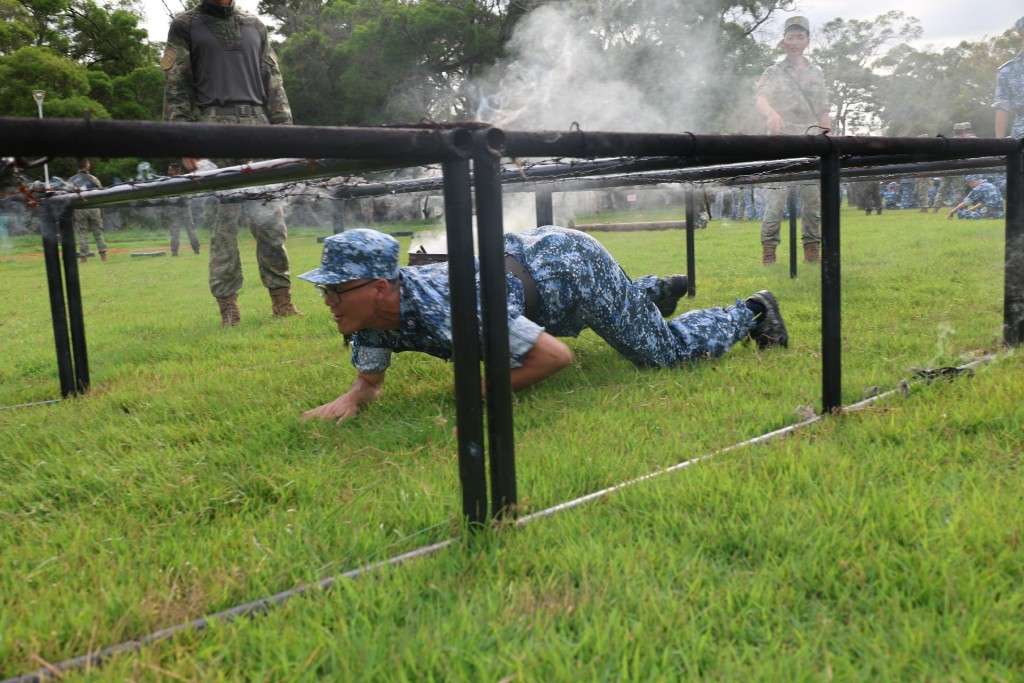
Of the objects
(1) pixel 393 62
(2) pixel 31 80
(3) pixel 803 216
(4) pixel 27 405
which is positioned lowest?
(4) pixel 27 405

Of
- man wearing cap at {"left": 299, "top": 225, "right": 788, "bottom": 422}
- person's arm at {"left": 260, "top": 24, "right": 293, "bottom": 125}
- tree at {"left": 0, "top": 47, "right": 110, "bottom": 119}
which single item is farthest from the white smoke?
tree at {"left": 0, "top": 47, "right": 110, "bottom": 119}

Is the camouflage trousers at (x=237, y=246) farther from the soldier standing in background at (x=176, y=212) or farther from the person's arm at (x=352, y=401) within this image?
the person's arm at (x=352, y=401)

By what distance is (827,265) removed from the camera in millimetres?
2650

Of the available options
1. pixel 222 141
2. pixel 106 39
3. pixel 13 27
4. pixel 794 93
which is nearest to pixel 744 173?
pixel 222 141

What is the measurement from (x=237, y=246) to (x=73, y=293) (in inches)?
84.8

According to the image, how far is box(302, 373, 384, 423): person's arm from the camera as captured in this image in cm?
303

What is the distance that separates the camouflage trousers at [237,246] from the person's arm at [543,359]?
3.22 m

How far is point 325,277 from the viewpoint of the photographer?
8.68 feet

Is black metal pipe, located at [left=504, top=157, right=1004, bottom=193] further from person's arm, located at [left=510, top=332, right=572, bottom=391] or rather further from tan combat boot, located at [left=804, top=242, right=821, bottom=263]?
tan combat boot, located at [left=804, top=242, right=821, bottom=263]

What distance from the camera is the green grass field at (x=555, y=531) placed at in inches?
55.1

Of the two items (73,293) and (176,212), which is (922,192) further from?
(73,293)

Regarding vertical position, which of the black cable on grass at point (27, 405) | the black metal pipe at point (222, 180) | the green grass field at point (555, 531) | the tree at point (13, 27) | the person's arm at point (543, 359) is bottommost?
the black cable on grass at point (27, 405)

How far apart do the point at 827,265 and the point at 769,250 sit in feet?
19.5

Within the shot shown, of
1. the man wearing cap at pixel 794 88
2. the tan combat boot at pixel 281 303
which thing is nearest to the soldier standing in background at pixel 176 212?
the tan combat boot at pixel 281 303
